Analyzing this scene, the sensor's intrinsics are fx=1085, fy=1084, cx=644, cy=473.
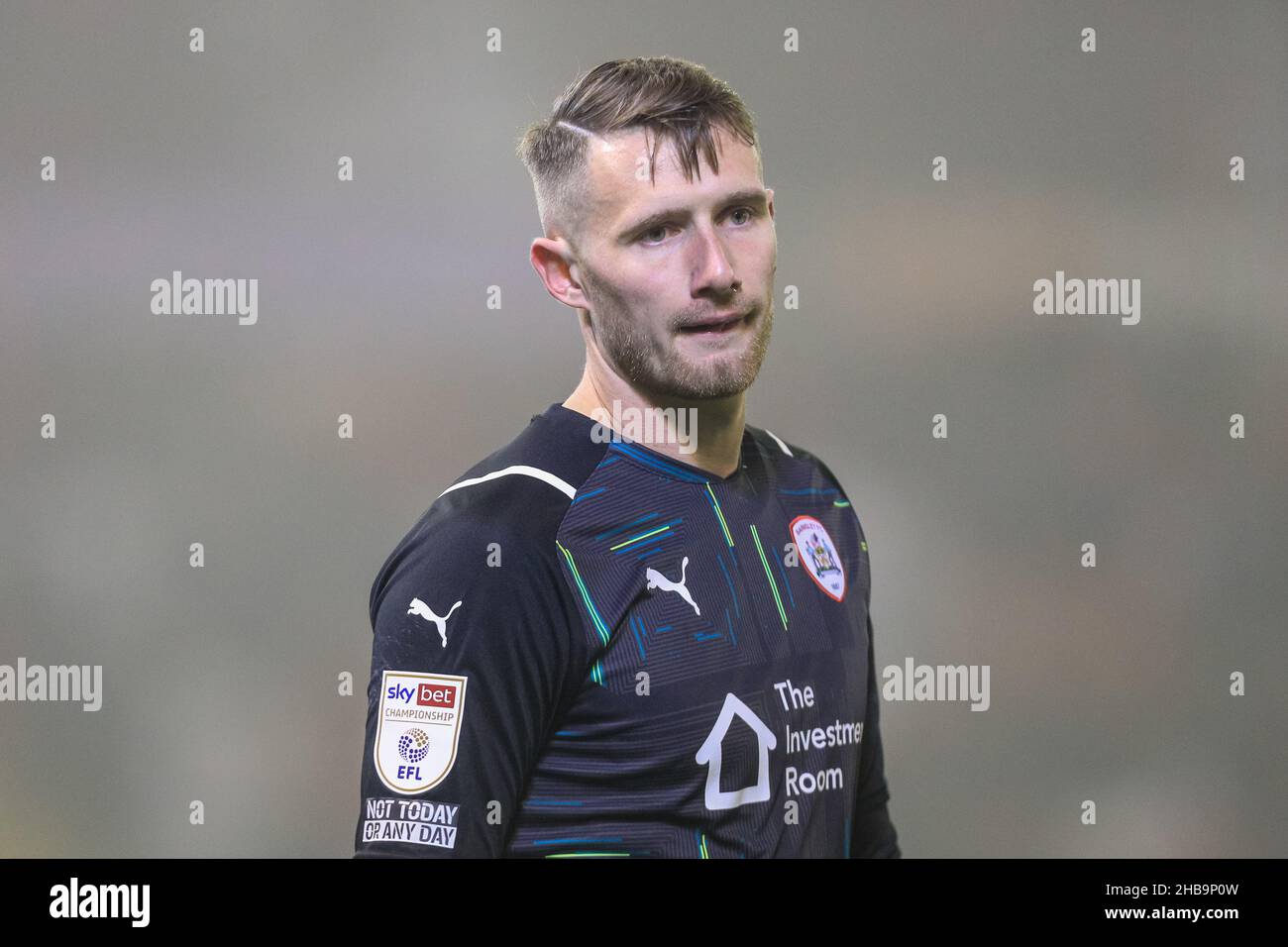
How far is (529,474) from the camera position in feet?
5.70

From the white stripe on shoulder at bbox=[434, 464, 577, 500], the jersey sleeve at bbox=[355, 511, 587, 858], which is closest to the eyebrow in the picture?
the white stripe on shoulder at bbox=[434, 464, 577, 500]

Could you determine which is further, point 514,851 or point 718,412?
point 718,412

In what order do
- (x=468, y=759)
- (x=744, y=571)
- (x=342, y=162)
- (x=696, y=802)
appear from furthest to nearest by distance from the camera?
(x=342, y=162) → (x=744, y=571) → (x=696, y=802) → (x=468, y=759)

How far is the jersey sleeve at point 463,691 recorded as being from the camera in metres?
1.55

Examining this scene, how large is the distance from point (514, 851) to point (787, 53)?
6.06 ft

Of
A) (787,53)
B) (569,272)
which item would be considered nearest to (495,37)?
(787,53)

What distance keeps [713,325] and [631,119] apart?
1.17 feet

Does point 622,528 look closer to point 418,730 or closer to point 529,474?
point 529,474

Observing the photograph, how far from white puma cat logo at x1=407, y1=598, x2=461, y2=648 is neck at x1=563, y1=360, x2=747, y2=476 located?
1.48 feet

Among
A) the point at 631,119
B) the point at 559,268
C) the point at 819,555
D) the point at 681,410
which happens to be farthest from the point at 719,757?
the point at 631,119

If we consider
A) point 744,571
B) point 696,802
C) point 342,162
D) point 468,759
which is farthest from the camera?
point 342,162

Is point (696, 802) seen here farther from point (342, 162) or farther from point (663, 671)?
point (342, 162)

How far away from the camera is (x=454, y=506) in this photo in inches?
66.1

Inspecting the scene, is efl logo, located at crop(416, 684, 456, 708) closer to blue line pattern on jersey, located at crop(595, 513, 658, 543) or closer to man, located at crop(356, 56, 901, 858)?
man, located at crop(356, 56, 901, 858)
